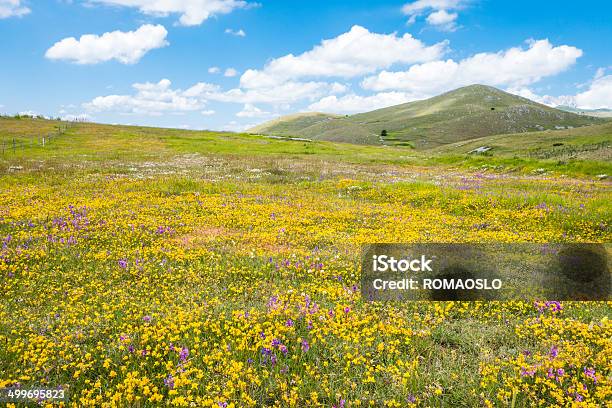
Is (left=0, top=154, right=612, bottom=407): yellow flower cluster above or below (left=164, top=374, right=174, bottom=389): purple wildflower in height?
above

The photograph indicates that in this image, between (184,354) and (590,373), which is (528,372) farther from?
(184,354)

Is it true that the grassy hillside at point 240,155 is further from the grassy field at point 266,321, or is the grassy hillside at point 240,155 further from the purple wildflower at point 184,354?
the purple wildflower at point 184,354

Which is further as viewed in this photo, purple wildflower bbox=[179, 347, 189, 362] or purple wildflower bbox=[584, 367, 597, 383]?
purple wildflower bbox=[179, 347, 189, 362]

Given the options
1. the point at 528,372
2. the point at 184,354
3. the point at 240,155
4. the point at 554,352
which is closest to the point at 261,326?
the point at 184,354

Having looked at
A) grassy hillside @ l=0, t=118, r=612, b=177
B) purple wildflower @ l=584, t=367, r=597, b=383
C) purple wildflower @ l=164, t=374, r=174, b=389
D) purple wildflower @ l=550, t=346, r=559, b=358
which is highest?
grassy hillside @ l=0, t=118, r=612, b=177

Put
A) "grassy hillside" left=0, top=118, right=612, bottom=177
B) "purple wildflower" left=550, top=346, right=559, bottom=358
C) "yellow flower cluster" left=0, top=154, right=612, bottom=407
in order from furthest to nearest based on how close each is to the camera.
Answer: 1. "grassy hillside" left=0, top=118, right=612, bottom=177
2. "purple wildflower" left=550, top=346, right=559, bottom=358
3. "yellow flower cluster" left=0, top=154, right=612, bottom=407

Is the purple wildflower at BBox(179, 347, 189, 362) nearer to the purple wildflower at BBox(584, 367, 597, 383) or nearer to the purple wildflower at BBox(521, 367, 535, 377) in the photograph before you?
the purple wildflower at BBox(521, 367, 535, 377)

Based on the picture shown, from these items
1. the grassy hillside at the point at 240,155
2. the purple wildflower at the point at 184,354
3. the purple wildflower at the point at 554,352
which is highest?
the grassy hillside at the point at 240,155

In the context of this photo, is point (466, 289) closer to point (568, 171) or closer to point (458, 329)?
point (458, 329)

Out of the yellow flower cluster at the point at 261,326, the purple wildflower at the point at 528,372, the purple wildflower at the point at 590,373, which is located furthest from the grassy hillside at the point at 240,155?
the purple wildflower at the point at 528,372

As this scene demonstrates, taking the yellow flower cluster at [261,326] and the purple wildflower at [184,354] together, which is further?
the purple wildflower at [184,354]

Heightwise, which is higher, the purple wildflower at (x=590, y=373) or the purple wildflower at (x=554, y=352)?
the purple wildflower at (x=554, y=352)

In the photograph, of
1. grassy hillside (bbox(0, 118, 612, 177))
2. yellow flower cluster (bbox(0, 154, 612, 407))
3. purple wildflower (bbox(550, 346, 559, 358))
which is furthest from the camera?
grassy hillside (bbox(0, 118, 612, 177))

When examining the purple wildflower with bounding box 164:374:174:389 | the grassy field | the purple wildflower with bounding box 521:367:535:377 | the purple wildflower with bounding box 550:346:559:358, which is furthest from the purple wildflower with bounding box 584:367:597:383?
the purple wildflower with bounding box 164:374:174:389
